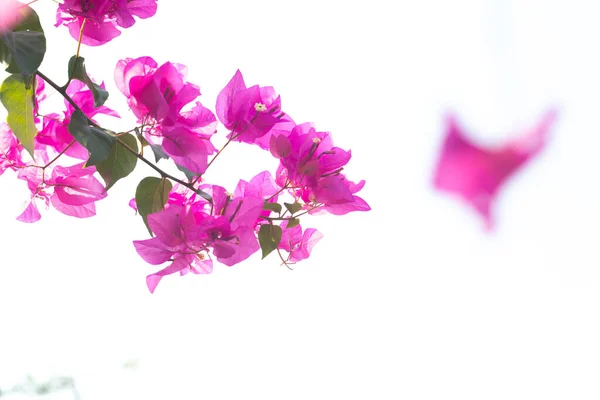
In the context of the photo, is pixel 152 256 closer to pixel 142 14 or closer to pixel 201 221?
pixel 201 221

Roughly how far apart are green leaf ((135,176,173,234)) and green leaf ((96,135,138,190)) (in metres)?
0.02

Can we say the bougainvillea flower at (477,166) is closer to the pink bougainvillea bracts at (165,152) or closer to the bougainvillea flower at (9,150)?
the pink bougainvillea bracts at (165,152)

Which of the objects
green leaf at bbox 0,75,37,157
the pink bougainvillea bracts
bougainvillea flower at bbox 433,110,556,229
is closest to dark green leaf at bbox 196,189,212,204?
A: the pink bougainvillea bracts

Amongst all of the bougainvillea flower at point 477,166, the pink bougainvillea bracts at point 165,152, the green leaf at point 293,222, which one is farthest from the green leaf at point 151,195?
the bougainvillea flower at point 477,166

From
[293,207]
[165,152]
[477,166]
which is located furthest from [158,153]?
[477,166]

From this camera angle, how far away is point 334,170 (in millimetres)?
538

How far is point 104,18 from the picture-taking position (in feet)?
1.69

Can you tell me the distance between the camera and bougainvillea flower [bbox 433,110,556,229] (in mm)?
177

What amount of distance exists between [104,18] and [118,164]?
0.38 feet

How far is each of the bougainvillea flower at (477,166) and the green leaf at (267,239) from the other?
0.33 meters

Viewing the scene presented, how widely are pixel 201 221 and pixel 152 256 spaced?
46 mm

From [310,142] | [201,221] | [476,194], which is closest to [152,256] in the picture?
[201,221]

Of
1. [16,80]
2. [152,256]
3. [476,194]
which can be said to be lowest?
[476,194]

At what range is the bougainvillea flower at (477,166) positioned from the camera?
0.18 metres
